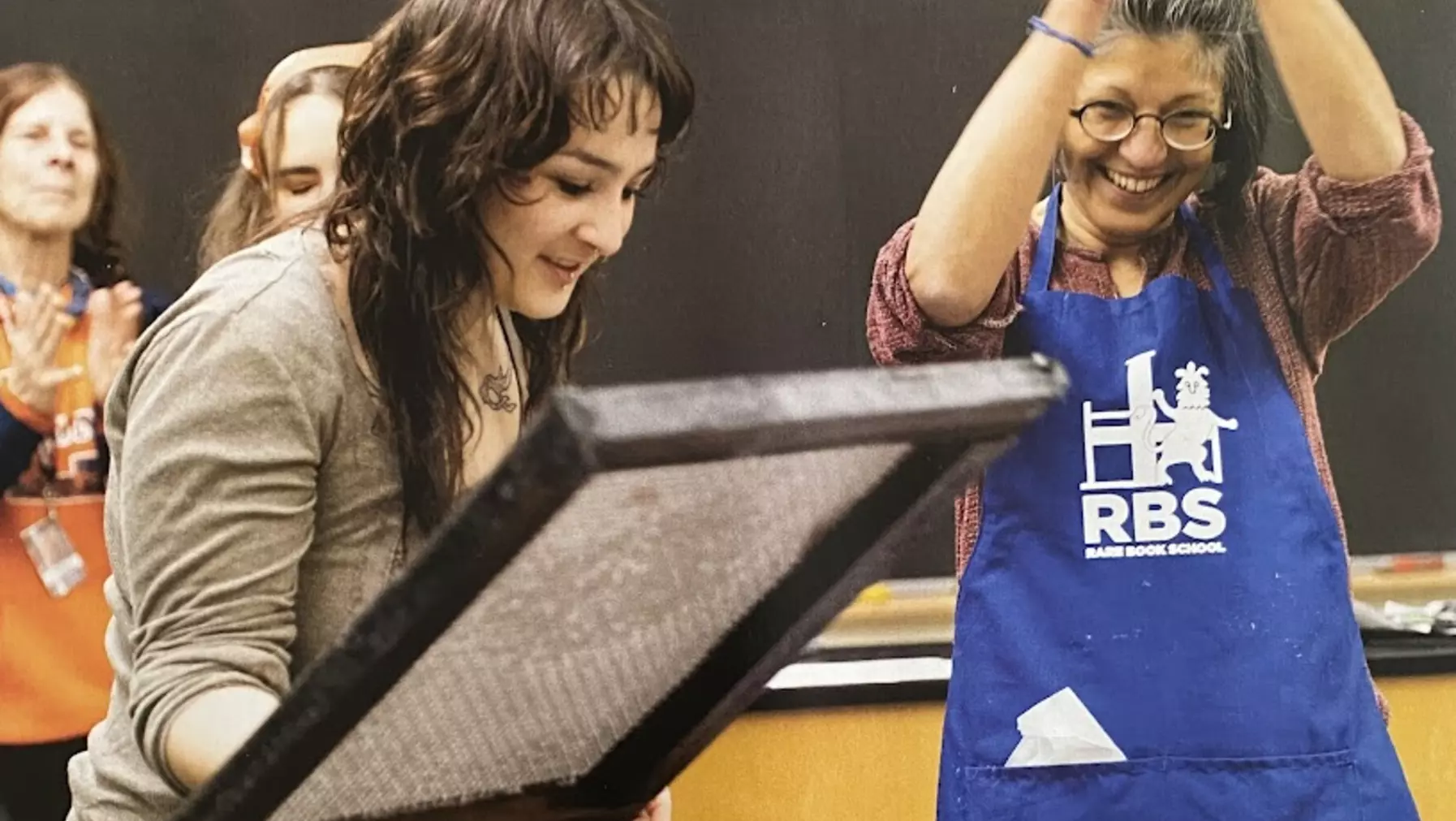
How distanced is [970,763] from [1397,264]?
0.45m

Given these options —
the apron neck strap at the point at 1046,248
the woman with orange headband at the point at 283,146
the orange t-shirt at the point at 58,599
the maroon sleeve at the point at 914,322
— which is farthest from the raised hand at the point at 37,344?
the apron neck strap at the point at 1046,248

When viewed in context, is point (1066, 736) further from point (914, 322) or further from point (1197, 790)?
point (914, 322)

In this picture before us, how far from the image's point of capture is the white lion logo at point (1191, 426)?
0.88m

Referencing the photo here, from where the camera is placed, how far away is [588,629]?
40 centimetres

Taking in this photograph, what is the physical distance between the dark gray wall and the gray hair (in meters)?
0.02

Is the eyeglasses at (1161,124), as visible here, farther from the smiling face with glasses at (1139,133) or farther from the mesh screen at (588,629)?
the mesh screen at (588,629)

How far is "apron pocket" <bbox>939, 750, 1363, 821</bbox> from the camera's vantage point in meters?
0.88

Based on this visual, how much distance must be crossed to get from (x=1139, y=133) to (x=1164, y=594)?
0.30 metres

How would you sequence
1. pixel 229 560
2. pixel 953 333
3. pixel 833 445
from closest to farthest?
pixel 833 445
pixel 229 560
pixel 953 333

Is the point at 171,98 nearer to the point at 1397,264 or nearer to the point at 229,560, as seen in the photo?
the point at 229,560

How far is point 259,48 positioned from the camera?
88cm

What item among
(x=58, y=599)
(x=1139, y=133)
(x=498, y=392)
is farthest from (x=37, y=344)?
(x=1139, y=133)

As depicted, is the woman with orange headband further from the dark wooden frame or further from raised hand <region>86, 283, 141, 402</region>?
the dark wooden frame

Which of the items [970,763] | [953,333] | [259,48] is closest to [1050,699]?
[970,763]
